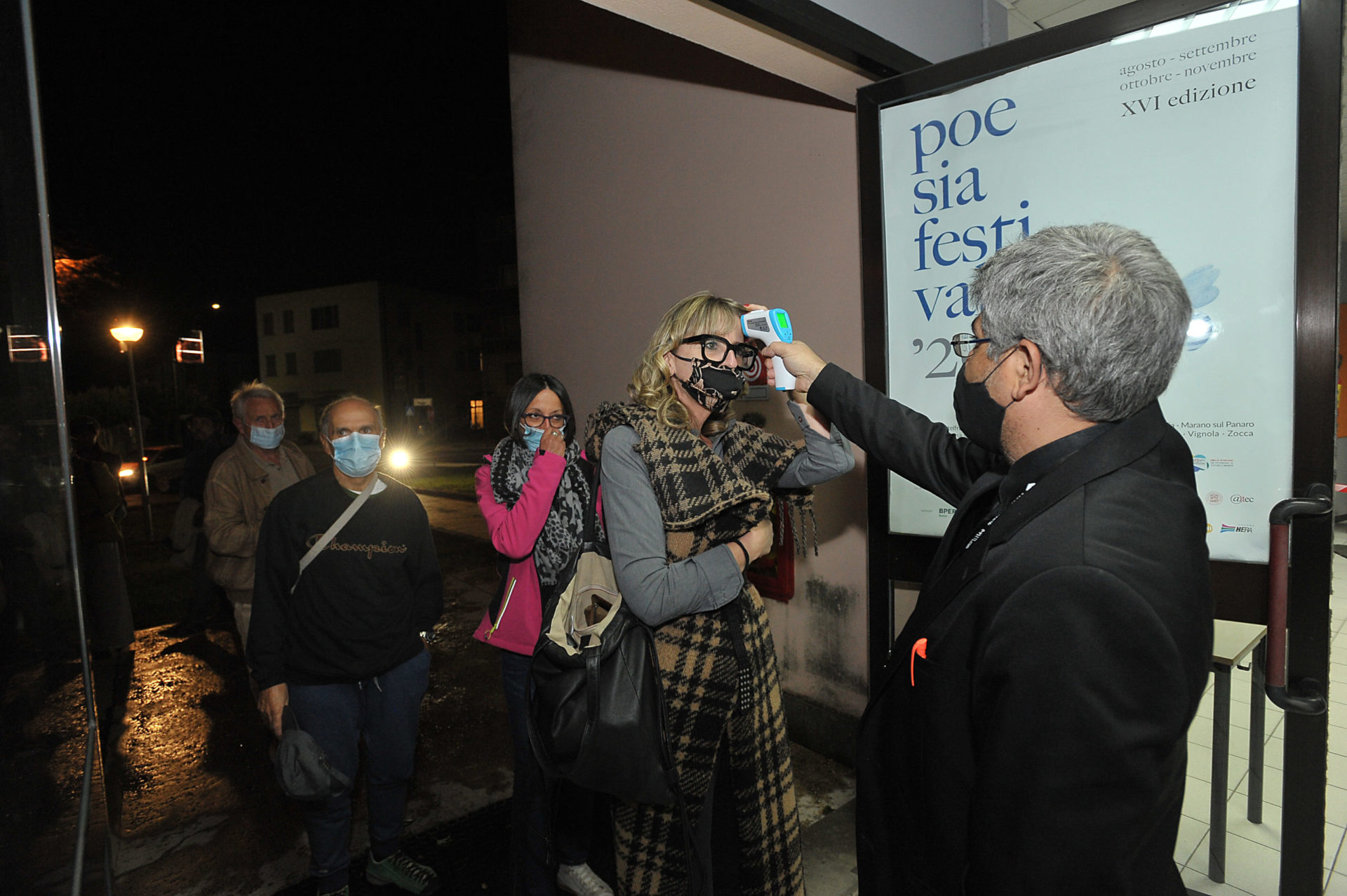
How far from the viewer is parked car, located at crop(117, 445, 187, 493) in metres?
18.2

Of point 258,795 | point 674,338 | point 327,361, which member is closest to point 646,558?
point 674,338

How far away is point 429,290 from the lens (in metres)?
47.2

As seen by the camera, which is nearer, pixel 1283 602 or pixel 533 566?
pixel 1283 602

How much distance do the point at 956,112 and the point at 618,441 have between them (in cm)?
156

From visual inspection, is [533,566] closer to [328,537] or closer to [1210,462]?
[328,537]

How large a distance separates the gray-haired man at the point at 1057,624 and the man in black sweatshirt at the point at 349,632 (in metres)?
1.85

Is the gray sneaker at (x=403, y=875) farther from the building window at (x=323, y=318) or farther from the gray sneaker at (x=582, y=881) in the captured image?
the building window at (x=323, y=318)

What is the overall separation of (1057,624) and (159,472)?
86.8 feet

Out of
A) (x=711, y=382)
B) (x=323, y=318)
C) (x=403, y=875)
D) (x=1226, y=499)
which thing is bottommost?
(x=403, y=875)

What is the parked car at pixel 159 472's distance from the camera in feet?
59.9

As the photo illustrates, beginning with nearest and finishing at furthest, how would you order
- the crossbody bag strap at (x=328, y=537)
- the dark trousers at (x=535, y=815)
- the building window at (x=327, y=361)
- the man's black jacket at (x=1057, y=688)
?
the man's black jacket at (x=1057, y=688), the dark trousers at (x=535, y=815), the crossbody bag strap at (x=328, y=537), the building window at (x=327, y=361)

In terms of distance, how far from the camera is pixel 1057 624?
855mm

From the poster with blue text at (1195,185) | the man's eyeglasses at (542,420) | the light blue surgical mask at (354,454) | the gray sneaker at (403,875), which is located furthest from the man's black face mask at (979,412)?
the gray sneaker at (403,875)

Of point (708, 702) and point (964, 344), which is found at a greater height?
point (964, 344)
